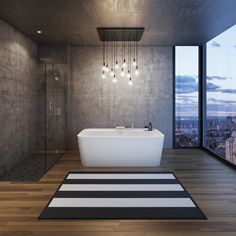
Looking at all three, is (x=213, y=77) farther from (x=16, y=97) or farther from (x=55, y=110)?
(x=16, y=97)

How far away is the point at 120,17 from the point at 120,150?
2344 millimetres

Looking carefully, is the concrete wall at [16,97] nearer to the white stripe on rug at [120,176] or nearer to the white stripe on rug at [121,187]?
the white stripe on rug at [120,176]

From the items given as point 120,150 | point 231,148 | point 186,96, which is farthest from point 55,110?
point 231,148

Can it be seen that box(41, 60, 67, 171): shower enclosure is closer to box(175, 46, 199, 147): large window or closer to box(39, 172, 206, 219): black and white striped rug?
box(39, 172, 206, 219): black and white striped rug

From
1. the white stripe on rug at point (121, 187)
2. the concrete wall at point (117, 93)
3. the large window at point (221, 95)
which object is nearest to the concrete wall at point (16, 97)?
the concrete wall at point (117, 93)

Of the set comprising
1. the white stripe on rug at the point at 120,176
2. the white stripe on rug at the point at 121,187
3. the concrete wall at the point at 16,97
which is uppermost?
the concrete wall at the point at 16,97

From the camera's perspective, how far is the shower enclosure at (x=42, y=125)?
568cm

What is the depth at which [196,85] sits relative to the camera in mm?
7566

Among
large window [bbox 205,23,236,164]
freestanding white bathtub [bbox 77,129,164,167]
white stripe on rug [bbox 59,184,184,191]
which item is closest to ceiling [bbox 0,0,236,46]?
large window [bbox 205,23,236,164]

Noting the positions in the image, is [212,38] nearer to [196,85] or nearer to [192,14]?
[196,85]

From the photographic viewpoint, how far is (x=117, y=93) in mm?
7445

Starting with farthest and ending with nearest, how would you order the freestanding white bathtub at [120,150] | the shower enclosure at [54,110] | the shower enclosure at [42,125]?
the shower enclosure at [54,110] → the shower enclosure at [42,125] → the freestanding white bathtub at [120,150]

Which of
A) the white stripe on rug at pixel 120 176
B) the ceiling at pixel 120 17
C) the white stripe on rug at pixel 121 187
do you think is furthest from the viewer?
the white stripe on rug at pixel 120 176

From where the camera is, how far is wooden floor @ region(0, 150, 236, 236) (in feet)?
9.39
